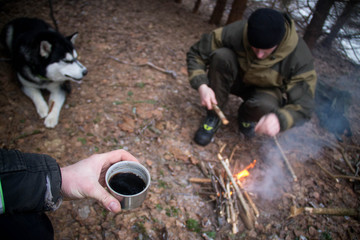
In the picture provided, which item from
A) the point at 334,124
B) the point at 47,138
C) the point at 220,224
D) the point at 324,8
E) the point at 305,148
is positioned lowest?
the point at 47,138

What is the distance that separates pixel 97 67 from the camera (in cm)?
406

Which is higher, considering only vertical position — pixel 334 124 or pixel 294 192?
pixel 334 124

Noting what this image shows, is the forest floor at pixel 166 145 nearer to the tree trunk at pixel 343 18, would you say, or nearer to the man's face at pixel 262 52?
the tree trunk at pixel 343 18

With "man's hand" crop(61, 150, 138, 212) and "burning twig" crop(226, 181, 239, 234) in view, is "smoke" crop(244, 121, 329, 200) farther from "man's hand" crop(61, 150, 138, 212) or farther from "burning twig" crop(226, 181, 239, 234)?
"man's hand" crop(61, 150, 138, 212)

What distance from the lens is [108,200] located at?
4.41 ft

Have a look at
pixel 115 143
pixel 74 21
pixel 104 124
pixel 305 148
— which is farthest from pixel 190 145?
pixel 74 21

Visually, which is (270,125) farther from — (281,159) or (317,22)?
(317,22)

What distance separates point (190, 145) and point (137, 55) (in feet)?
8.28

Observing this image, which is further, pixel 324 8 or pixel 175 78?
pixel 175 78

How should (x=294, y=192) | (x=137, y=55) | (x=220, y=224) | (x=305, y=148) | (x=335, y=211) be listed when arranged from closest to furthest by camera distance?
(x=220, y=224) → (x=335, y=211) → (x=294, y=192) → (x=305, y=148) → (x=137, y=55)

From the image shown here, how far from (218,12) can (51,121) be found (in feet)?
17.3

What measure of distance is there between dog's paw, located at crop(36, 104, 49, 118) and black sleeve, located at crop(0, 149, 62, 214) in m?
2.07

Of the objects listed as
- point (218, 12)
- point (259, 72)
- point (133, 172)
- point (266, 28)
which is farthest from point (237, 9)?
point (133, 172)

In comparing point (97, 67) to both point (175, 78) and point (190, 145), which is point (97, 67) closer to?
point (175, 78)
